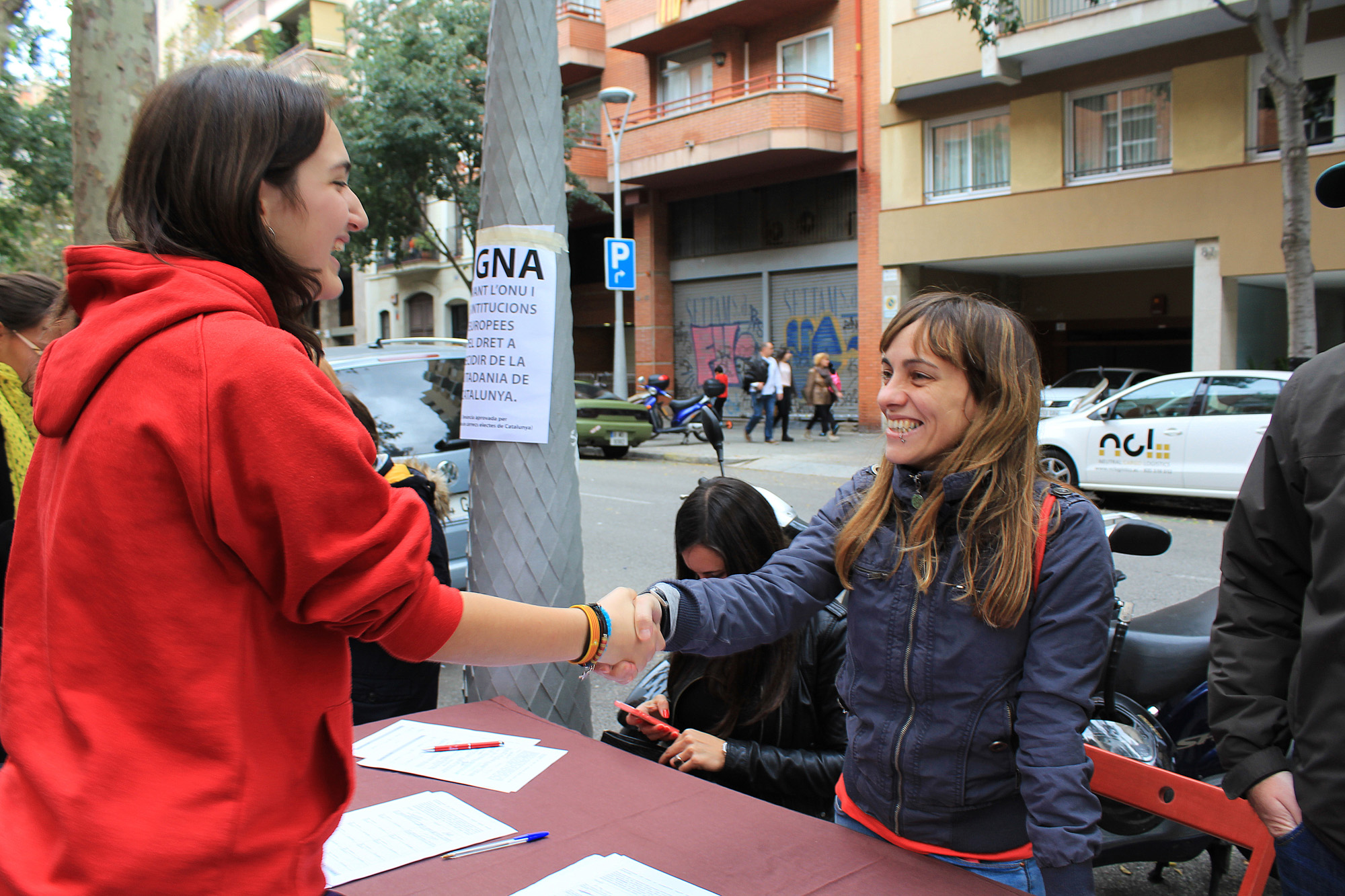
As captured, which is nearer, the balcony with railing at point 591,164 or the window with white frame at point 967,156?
the window with white frame at point 967,156

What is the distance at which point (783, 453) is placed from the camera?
17.1m

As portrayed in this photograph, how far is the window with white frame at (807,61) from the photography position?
64.3 feet

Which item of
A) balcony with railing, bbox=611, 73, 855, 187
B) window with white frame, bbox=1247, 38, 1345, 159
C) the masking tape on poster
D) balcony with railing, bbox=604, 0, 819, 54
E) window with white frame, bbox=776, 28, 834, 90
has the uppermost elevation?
balcony with railing, bbox=604, 0, 819, 54

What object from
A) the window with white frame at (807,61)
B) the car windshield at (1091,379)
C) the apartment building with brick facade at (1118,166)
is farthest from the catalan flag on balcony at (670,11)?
the car windshield at (1091,379)

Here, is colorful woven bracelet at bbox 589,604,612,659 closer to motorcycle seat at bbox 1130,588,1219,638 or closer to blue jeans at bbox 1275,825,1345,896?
blue jeans at bbox 1275,825,1345,896

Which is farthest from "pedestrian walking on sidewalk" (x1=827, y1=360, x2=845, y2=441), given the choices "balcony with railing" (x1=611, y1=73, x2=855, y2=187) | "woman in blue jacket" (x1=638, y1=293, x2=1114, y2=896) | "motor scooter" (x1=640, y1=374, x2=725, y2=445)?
"woman in blue jacket" (x1=638, y1=293, x2=1114, y2=896)

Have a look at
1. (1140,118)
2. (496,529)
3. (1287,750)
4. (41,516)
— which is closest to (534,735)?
(496,529)

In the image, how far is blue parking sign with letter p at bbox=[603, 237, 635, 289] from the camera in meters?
17.3

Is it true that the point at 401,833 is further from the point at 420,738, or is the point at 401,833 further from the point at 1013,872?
the point at 1013,872

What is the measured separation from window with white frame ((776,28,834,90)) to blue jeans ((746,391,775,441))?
632cm

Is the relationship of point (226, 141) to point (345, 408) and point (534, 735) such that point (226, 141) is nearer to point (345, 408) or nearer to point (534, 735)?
point (345, 408)

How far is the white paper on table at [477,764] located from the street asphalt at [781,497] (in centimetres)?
208

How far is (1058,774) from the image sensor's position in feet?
5.66

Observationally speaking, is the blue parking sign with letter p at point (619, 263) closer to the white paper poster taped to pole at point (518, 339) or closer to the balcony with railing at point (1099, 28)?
the balcony with railing at point (1099, 28)
